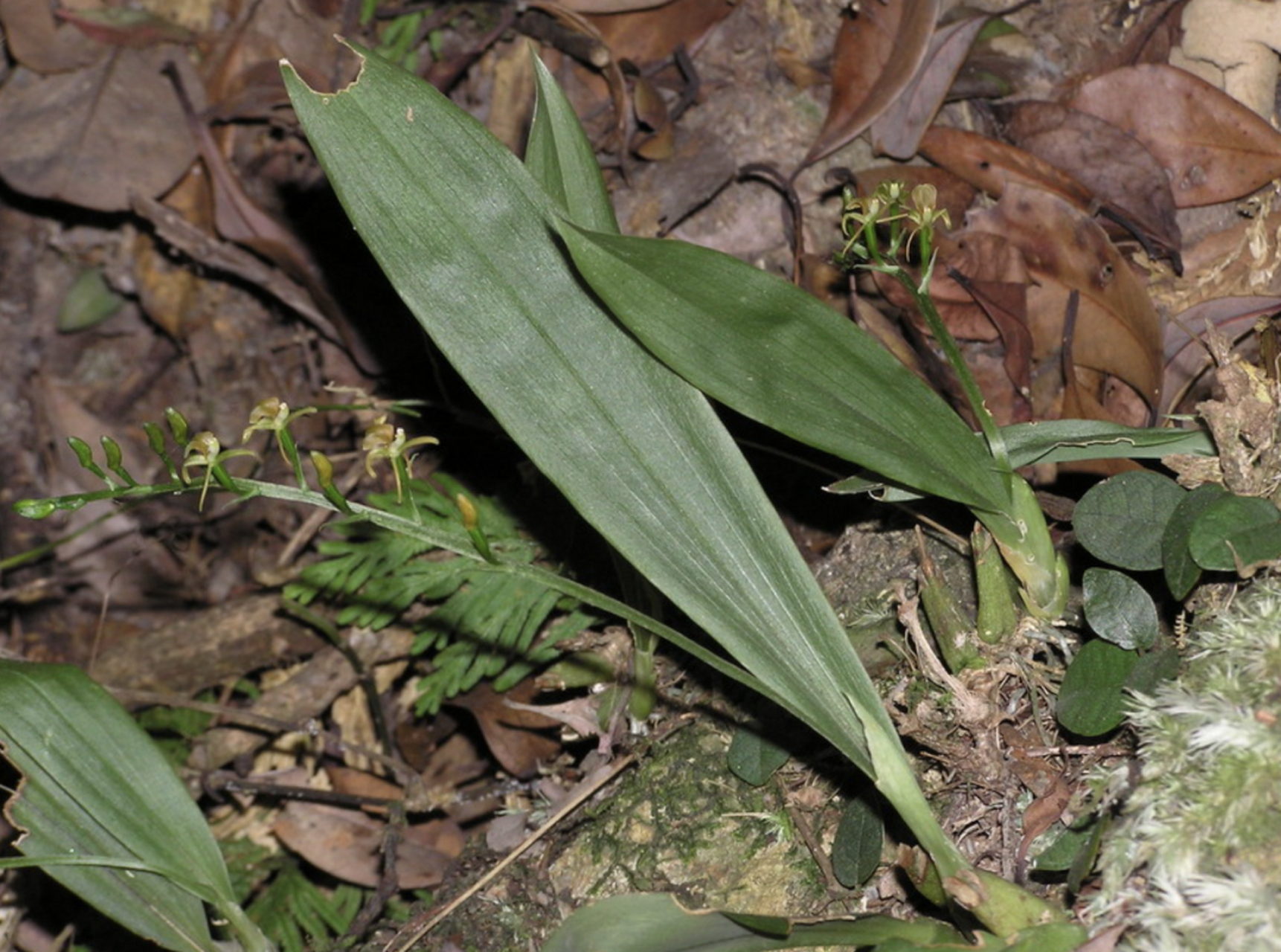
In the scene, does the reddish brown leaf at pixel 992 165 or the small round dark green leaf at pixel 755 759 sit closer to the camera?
the small round dark green leaf at pixel 755 759

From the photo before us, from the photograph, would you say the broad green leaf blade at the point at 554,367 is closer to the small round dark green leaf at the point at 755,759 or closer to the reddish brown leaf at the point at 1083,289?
the small round dark green leaf at the point at 755,759

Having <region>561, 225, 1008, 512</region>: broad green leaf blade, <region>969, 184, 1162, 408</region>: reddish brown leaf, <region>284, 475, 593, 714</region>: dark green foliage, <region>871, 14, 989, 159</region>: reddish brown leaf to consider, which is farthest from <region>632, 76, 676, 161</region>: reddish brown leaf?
<region>561, 225, 1008, 512</region>: broad green leaf blade

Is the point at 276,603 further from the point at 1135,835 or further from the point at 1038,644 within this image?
the point at 1135,835

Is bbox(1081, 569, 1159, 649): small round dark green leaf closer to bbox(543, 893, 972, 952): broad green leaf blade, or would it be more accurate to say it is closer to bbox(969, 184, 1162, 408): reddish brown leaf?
bbox(543, 893, 972, 952): broad green leaf blade

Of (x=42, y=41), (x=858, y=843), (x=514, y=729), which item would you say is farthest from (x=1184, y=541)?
(x=42, y=41)

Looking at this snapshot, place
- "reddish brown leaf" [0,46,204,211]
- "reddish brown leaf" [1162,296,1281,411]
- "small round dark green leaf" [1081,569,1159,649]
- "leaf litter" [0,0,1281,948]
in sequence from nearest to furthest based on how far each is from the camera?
"small round dark green leaf" [1081,569,1159,649] → "reddish brown leaf" [1162,296,1281,411] → "leaf litter" [0,0,1281,948] → "reddish brown leaf" [0,46,204,211]

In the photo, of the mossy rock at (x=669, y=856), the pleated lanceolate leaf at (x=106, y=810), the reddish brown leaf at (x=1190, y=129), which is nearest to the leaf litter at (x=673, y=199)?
the reddish brown leaf at (x=1190, y=129)

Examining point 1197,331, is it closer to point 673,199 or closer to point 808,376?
point 808,376
